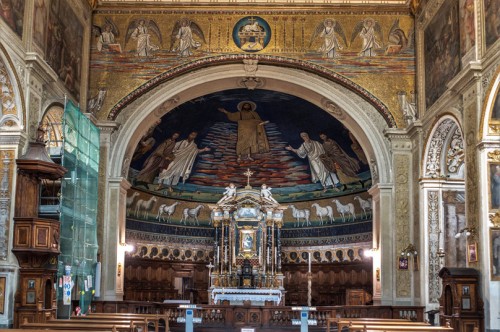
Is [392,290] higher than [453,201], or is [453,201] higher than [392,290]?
[453,201]

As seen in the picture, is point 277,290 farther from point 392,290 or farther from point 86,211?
point 86,211

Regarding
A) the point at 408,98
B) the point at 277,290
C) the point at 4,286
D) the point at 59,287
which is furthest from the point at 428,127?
the point at 4,286

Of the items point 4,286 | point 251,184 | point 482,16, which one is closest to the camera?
point 4,286

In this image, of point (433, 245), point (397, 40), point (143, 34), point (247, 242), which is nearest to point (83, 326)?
point (433, 245)

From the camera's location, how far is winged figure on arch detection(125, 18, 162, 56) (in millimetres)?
23212

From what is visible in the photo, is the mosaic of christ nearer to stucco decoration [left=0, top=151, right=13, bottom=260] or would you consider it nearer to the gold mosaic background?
the gold mosaic background

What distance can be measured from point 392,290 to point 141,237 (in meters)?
10.9

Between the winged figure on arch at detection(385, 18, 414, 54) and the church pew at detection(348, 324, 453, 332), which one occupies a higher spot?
the winged figure on arch at detection(385, 18, 414, 54)

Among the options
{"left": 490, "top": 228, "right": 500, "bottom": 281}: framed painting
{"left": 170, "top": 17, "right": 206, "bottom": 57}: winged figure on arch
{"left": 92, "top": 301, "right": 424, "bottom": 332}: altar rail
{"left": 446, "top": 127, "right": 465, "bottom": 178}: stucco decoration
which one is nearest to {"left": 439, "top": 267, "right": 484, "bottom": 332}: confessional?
{"left": 490, "top": 228, "right": 500, "bottom": 281}: framed painting

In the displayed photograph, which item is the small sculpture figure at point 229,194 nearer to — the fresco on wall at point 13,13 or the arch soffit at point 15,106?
the arch soffit at point 15,106

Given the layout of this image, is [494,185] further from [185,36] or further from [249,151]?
[249,151]

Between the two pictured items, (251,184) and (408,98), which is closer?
(408,98)

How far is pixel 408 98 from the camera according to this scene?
22781mm

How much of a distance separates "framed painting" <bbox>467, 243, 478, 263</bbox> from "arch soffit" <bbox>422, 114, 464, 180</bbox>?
473 cm
